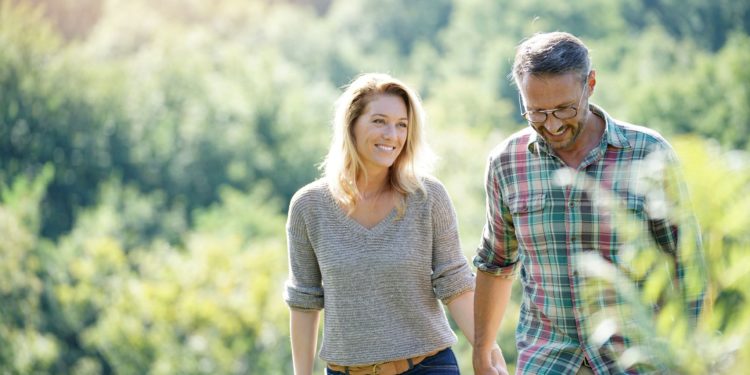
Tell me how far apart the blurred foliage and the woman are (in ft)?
43.1

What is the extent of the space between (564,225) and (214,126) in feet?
168

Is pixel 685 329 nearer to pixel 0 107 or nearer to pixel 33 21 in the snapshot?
pixel 0 107

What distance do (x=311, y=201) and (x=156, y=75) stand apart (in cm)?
5260

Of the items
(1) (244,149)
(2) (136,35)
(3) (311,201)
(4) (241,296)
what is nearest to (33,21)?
(1) (244,149)

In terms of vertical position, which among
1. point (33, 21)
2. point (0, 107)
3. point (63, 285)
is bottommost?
point (63, 285)

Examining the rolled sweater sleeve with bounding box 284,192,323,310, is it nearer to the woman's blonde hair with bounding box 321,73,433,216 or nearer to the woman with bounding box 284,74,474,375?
the woman with bounding box 284,74,474,375

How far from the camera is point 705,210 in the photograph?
1662mm

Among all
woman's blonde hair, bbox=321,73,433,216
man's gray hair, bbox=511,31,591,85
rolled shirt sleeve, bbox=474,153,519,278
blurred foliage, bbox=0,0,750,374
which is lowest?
blurred foliage, bbox=0,0,750,374

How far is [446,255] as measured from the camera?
13.2 ft

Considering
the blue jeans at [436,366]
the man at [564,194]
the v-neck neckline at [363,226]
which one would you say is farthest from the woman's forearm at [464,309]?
the man at [564,194]

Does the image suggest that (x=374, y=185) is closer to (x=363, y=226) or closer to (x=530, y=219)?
(x=363, y=226)

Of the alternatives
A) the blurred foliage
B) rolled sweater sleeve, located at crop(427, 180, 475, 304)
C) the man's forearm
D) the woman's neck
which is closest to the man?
the man's forearm

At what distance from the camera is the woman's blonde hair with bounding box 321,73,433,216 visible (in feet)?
13.2

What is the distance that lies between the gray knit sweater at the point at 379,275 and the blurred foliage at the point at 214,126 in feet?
43.3
